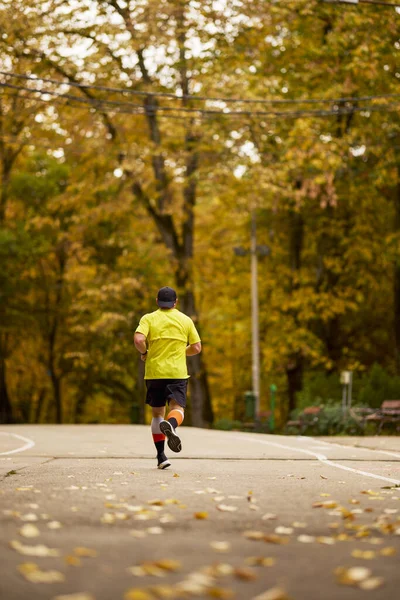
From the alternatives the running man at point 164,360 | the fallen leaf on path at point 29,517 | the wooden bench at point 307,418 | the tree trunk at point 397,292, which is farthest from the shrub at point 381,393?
the fallen leaf on path at point 29,517

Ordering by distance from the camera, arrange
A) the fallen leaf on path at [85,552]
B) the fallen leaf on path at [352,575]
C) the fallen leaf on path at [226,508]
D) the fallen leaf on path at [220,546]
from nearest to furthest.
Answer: the fallen leaf on path at [352,575] < the fallen leaf on path at [85,552] < the fallen leaf on path at [220,546] < the fallen leaf on path at [226,508]

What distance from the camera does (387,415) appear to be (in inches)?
1006

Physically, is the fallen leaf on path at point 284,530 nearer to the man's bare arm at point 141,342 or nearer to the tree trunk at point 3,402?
the man's bare arm at point 141,342

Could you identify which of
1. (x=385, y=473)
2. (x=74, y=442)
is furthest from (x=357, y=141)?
(x=385, y=473)

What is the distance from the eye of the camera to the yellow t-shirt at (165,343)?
1088cm

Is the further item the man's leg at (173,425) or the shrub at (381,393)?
the shrub at (381,393)

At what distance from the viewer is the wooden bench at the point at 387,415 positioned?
2469cm

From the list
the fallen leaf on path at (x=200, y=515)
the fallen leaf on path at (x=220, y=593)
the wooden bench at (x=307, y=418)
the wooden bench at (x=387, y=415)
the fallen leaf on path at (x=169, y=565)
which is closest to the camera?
the fallen leaf on path at (x=220, y=593)

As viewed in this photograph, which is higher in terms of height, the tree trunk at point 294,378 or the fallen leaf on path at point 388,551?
the tree trunk at point 294,378

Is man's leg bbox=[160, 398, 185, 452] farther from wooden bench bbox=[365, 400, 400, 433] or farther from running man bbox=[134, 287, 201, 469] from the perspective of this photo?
wooden bench bbox=[365, 400, 400, 433]

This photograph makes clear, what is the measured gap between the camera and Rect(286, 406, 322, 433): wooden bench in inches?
1083

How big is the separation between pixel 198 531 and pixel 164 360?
4436 millimetres

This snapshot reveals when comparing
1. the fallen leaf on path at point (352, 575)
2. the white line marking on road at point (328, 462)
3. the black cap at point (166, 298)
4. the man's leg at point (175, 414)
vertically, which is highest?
the black cap at point (166, 298)

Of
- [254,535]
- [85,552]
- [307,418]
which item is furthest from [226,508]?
[307,418]
